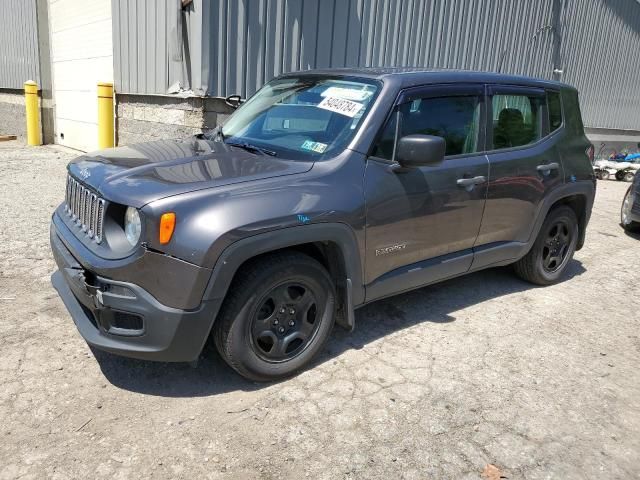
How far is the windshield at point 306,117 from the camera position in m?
3.32

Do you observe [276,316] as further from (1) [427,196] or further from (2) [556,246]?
(2) [556,246]

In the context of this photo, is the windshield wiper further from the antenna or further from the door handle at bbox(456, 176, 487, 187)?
the antenna

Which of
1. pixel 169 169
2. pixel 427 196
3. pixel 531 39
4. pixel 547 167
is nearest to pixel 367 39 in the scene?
pixel 531 39

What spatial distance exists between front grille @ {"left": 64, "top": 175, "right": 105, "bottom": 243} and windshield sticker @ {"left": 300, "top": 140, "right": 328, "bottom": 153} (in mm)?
1233

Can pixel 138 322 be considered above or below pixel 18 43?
below

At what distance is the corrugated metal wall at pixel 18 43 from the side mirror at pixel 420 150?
12.8 meters

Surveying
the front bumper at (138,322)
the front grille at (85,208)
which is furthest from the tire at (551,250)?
the front grille at (85,208)

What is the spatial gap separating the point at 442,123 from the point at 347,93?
2.37 feet

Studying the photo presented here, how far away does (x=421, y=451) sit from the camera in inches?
103

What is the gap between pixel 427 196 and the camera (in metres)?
3.51

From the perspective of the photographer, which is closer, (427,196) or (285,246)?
(285,246)

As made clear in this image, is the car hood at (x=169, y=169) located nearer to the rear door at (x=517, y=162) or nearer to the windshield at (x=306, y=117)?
the windshield at (x=306, y=117)

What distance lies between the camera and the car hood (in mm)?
2705

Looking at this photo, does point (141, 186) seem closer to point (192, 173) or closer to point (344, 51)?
point (192, 173)
